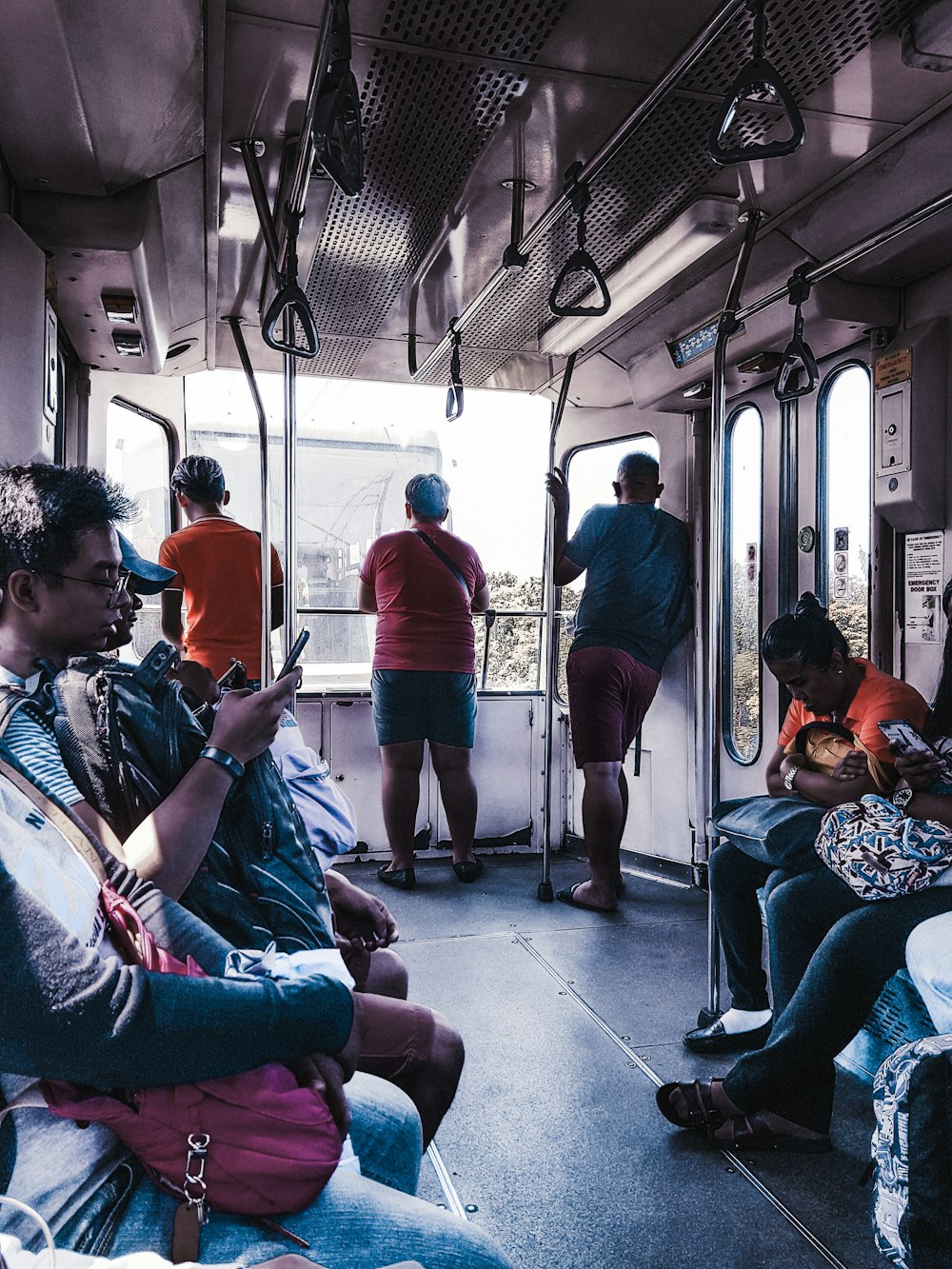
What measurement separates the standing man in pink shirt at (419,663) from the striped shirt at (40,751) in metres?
3.31

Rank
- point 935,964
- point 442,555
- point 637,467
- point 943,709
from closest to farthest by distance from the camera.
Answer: point 935,964, point 943,709, point 637,467, point 442,555

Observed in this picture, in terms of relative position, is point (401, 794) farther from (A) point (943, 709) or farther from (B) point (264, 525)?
(A) point (943, 709)

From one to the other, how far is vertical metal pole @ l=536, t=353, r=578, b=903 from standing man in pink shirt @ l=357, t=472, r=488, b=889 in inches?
17.6

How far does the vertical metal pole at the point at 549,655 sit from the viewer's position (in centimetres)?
436

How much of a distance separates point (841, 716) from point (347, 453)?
3333 mm

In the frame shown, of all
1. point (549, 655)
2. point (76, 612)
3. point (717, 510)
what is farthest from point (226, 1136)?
point (549, 655)

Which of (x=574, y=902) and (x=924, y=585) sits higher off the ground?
(x=924, y=585)

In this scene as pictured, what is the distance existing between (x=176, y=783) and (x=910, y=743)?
171 cm

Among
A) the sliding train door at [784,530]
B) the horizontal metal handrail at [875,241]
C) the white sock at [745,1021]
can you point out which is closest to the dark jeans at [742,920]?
the white sock at [745,1021]

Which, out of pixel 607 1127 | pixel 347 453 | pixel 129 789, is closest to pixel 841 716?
pixel 607 1127

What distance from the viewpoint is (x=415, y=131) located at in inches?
108

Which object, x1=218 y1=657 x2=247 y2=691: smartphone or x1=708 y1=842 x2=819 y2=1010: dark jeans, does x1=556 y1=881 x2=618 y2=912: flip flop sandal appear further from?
x1=218 y1=657 x2=247 y2=691: smartphone

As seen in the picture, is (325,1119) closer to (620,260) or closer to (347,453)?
(620,260)

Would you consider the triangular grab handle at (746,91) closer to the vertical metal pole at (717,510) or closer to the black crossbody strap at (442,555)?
the vertical metal pole at (717,510)
